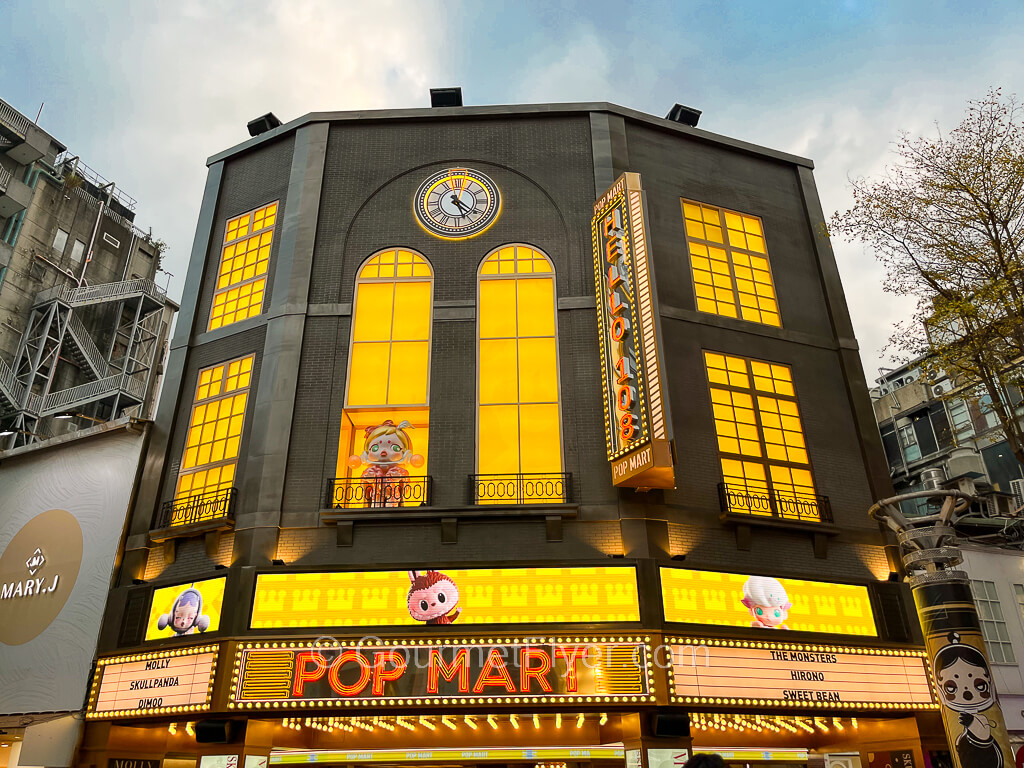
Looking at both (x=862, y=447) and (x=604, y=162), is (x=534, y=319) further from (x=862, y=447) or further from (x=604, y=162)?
(x=862, y=447)

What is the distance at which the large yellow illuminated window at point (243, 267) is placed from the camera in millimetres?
20781

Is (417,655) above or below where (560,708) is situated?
above

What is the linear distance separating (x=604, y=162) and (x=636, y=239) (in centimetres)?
A: 408

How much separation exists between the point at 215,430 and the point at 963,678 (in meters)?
16.4

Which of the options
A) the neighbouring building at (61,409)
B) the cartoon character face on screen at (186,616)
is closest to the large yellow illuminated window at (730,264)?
the cartoon character face on screen at (186,616)

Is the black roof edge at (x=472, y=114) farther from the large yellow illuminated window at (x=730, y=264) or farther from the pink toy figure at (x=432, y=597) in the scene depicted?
the pink toy figure at (x=432, y=597)

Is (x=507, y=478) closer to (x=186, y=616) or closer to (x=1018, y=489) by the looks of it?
(x=186, y=616)

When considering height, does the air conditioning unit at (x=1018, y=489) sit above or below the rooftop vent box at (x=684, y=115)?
below

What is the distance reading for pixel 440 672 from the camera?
48.8 feet

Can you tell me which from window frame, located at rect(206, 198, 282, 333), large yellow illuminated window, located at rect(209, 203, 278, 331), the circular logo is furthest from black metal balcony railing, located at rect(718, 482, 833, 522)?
the circular logo

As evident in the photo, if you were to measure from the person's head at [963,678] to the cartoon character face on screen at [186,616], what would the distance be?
1361 centimetres

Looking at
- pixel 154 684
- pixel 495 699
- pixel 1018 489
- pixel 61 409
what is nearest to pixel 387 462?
pixel 495 699

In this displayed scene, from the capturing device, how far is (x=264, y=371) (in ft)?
61.6

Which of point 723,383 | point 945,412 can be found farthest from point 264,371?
point 945,412
